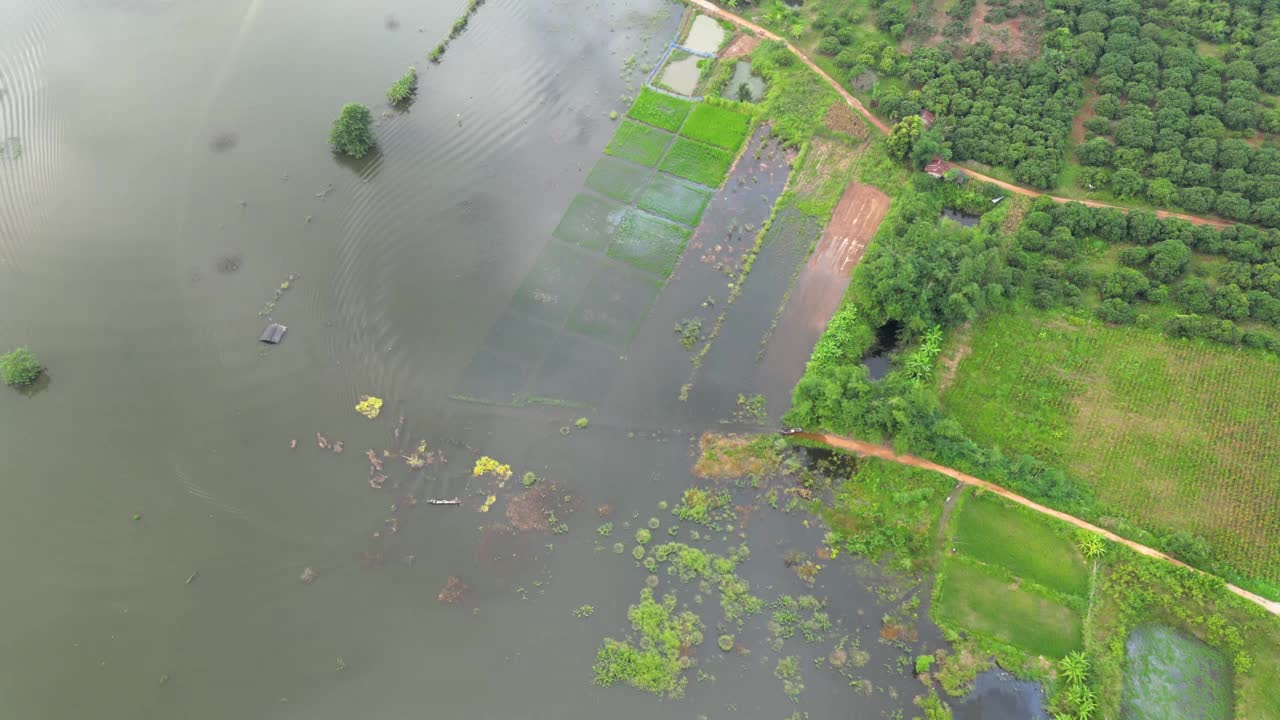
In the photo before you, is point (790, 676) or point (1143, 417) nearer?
point (790, 676)

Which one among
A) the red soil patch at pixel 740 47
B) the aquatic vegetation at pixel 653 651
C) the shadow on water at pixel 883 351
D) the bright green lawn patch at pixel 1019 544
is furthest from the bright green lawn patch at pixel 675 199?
the aquatic vegetation at pixel 653 651

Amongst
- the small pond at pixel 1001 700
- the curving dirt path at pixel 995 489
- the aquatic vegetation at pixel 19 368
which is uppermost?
the curving dirt path at pixel 995 489

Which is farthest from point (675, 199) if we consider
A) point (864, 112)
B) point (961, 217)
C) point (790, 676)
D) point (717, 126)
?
point (790, 676)

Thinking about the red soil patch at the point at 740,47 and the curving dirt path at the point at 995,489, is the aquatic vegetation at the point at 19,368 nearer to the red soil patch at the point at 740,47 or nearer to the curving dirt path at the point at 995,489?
the curving dirt path at the point at 995,489

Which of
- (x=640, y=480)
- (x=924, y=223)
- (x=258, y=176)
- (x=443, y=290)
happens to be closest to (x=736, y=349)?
(x=640, y=480)

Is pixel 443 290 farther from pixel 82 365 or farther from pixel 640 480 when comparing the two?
pixel 82 365

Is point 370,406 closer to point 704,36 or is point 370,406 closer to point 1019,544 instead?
point 1019,544

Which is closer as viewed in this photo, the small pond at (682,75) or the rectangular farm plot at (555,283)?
the rectangular farm plot at (555,283)
